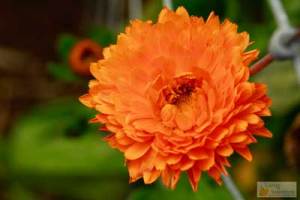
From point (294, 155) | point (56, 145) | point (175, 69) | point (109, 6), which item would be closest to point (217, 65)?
point (175, 69)

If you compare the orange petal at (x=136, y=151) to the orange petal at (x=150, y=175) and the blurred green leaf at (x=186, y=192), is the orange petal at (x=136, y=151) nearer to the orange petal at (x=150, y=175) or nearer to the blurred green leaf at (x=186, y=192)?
the orange petal at (x=150, y=175)

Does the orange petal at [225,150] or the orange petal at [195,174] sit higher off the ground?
the orange petal at [225,150]

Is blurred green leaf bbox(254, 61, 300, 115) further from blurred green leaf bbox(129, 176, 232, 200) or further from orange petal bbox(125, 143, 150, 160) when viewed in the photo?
orange petal bbox(125, 143, 150, 160)

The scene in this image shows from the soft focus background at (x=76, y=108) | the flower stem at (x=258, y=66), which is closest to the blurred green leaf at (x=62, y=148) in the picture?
the soft focus background at (x=76, y=108)

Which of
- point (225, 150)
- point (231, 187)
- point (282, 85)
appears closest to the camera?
point (225, 150)

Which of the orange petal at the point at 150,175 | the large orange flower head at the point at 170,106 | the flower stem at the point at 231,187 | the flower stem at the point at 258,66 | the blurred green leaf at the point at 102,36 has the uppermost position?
the blurred green leaf at the point at 102,36

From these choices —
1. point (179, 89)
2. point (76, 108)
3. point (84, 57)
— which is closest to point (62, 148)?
point (76, 108)

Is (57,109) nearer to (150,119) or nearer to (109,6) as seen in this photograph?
(109,6)

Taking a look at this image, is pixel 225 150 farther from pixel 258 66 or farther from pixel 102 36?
pixel 102 36

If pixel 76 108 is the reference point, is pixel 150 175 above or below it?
below
